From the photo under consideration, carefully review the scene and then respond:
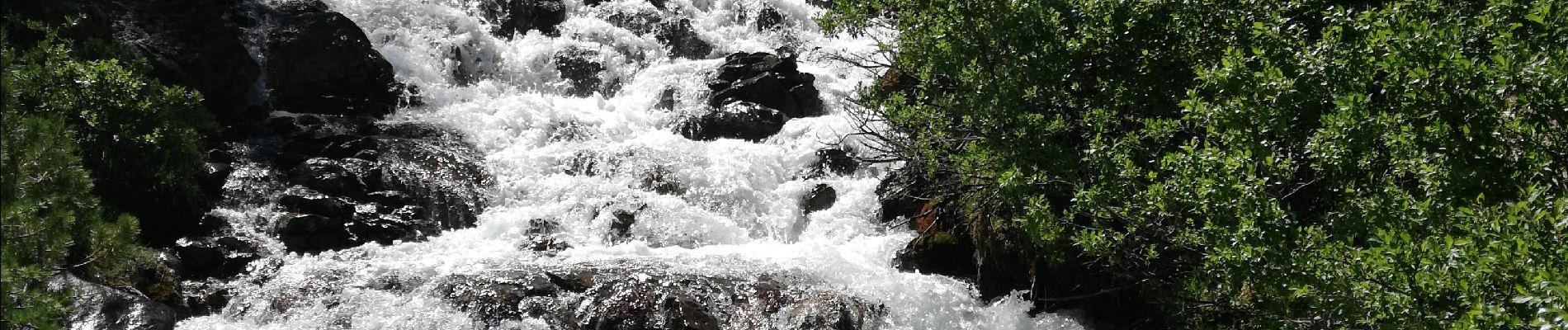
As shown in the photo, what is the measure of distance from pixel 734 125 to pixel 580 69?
5.45 m

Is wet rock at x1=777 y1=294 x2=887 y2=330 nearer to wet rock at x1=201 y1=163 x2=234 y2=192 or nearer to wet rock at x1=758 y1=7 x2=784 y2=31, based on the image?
wet rock at x1=201 y1=163 x2=234 y2=192

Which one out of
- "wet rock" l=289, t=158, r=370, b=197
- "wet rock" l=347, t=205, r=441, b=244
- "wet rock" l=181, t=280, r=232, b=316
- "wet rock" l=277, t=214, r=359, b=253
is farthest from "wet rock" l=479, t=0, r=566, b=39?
"wet rock" l=181, t=280, r=232, b=316

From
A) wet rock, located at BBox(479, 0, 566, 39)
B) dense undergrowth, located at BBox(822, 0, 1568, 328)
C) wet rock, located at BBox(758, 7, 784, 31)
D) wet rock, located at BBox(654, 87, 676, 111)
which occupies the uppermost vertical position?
dense undergrowth, located at BBox(822, 0, 1568, 328)

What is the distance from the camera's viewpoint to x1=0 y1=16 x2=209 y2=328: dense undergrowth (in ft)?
20.6

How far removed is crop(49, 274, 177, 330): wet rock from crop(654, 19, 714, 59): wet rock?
1574cm

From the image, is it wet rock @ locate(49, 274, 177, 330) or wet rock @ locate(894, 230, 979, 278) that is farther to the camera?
wet rock @ locate(894, 230, 979, 278)

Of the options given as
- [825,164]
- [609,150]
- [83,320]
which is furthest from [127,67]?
[825,164]

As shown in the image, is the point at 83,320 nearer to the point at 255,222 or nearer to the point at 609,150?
the point at 255,222

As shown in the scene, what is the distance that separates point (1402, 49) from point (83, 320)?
1259 centimetres

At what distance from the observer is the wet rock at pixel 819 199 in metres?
16.4

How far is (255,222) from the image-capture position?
14953 millimetres

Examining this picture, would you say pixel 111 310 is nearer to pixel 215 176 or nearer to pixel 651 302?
pixel 215 176

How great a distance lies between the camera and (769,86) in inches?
870

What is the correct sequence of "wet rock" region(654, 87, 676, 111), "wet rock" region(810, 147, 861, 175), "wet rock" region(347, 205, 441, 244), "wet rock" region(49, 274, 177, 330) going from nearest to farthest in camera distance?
1. "wet rock" region(49, 274, 177, 330)
2. "wet rock" region(347, 205, 441, 244)
3. "wet rock" region(810, 147, 861, 175)
4. "wet rock" region(654, 87, 676, 111)
